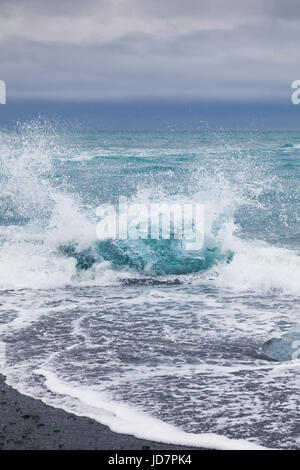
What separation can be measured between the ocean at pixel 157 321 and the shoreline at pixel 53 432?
0.37 feet

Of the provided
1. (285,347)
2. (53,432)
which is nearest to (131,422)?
(53,432)

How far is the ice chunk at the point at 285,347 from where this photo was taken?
20.1 feet

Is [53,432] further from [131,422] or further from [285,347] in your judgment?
[285,347]

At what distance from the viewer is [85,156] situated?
39594 millimetres

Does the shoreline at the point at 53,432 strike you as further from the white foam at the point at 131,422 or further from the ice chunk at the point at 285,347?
the ice chunk at the point at 285,347

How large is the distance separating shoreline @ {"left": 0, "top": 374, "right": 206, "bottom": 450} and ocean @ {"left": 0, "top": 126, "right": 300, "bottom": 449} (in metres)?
0.11

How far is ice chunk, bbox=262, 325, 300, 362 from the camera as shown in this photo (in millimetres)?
6133

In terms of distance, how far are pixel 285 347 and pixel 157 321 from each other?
73.3 inches

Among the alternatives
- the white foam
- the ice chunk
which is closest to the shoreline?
the white foam

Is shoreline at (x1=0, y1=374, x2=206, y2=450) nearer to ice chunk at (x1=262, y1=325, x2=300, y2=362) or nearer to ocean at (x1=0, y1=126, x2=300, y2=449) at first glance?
ocean at (x1=0, y1=126, x2=300, y2=449)

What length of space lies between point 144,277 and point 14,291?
2.25 metres

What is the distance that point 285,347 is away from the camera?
6266 millimetres

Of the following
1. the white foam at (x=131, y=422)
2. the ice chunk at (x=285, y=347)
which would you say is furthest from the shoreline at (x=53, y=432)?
the ice chunk at (x=285, y=347)
